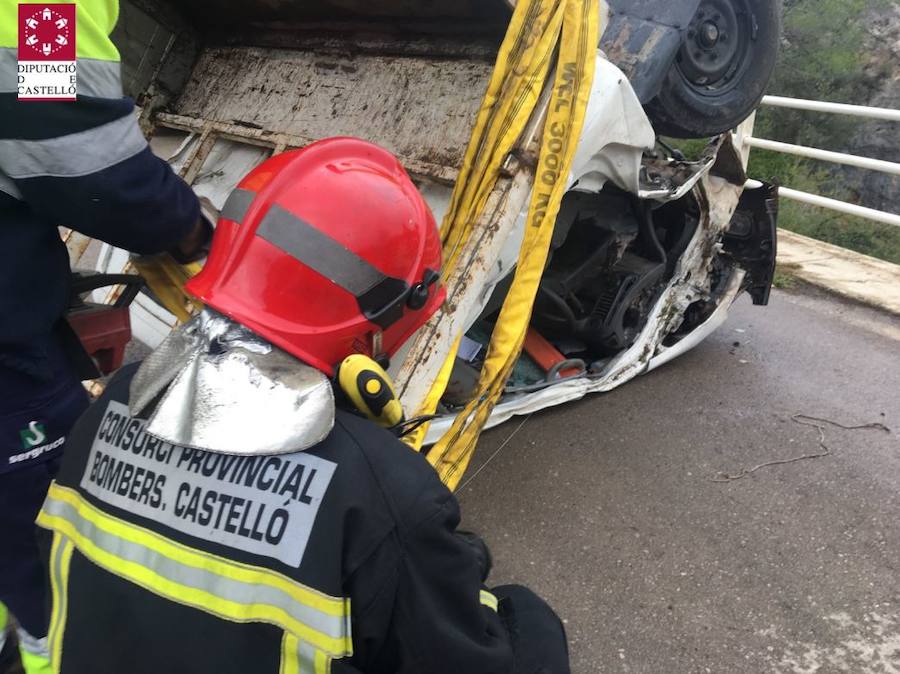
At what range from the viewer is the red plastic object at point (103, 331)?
1745mm

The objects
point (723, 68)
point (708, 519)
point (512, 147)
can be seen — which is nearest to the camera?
point (512, 147)

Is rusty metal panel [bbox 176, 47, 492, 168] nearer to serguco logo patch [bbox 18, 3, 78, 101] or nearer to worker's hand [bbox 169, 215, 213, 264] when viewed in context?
worker's hand [bbox 169, 215, 213, 264]

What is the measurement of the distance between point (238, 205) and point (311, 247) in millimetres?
220

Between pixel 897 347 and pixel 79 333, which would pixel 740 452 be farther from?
pixel 79 333

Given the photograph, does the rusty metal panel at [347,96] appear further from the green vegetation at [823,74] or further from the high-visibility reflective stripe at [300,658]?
the green vegetation at [823,74]

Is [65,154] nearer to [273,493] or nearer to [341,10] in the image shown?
[273,493]

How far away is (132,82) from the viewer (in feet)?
10.2

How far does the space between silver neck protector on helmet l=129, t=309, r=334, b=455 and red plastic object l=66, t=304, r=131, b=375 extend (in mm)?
760

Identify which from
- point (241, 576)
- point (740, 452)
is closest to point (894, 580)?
point (740, 452)

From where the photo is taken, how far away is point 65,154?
4.22 feet

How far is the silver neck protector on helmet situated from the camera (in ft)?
3.17

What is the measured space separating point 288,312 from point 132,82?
8.20 ft

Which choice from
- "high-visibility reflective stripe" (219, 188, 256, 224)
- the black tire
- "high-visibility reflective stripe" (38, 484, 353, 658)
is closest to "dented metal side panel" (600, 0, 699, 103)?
the black tire

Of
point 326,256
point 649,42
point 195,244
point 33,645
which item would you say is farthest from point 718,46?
point 33,645
